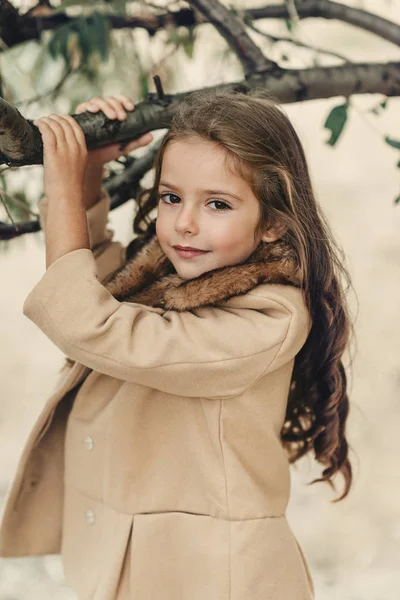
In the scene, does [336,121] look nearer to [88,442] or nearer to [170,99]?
[170,99]

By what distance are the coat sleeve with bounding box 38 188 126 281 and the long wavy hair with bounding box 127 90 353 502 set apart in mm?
62

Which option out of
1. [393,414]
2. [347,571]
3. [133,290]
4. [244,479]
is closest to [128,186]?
[133,290]

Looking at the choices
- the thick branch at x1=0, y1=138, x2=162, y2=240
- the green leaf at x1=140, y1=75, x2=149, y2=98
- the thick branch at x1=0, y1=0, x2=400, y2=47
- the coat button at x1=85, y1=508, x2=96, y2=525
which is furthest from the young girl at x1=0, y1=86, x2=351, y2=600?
the green leaf at x1=140, y1=75, x2=149, y2=98

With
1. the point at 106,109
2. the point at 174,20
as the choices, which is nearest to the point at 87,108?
the point at 106,109

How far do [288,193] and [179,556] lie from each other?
694 millimetres

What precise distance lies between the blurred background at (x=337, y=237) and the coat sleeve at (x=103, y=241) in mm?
158

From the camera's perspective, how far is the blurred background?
1976 mm

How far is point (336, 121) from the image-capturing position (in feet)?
5.57

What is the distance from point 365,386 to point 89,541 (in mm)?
2492

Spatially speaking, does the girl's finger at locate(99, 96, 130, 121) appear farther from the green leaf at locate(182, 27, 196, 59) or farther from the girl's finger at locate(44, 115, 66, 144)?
the green leaf at locate(182, 27, 196, 59)

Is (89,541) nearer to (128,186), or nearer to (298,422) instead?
(298,422)

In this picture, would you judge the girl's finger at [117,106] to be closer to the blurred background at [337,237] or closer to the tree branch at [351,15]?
the blurred background at [337,237]

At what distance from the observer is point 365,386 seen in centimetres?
382

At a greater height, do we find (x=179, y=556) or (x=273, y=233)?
(x=273, y=233)
